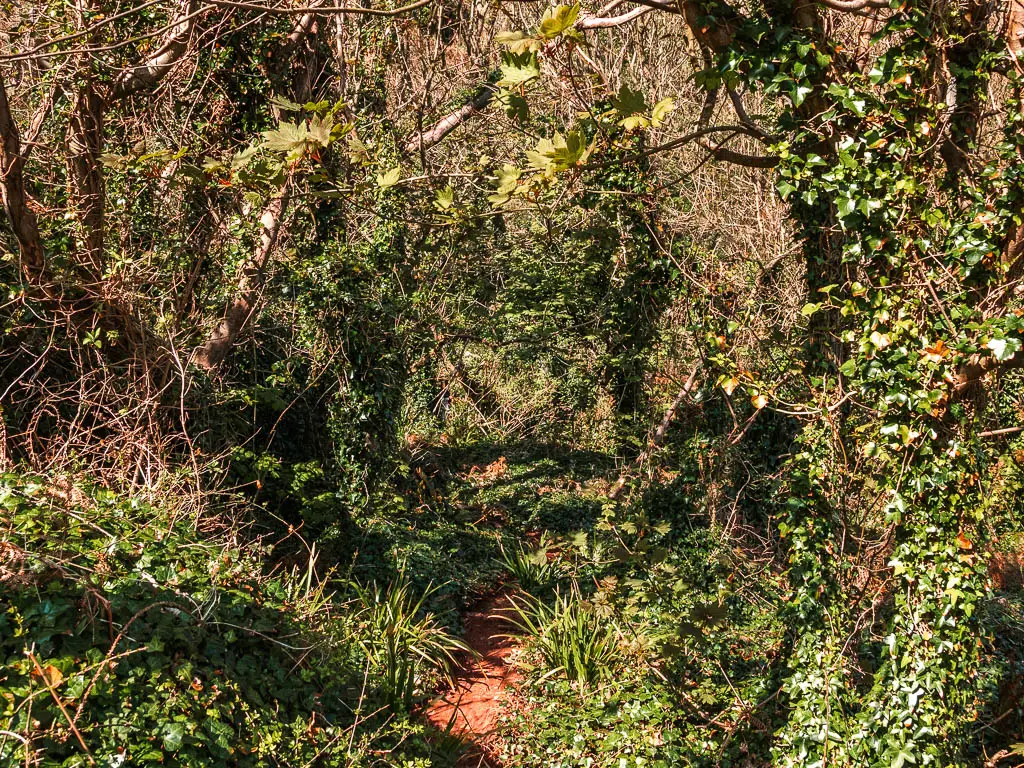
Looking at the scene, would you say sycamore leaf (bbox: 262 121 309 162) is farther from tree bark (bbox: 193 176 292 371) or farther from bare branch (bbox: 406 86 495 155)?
bare branch (bbox: 406 86 495 155)

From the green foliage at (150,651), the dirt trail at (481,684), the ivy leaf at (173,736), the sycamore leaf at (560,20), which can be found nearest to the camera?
the sycamore leaf at (560,20)

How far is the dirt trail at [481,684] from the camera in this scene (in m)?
5.54

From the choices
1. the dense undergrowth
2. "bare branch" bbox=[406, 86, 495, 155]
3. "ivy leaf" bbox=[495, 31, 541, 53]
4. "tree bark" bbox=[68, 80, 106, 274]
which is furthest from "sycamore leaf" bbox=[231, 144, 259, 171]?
"bare branch" bbox=[406, 86, 495, 155]

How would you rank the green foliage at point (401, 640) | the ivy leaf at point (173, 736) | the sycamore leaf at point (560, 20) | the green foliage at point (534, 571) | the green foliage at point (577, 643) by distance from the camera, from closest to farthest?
the sycamore leaf at point (560, 20) → the ivy leaf at point (173, 736) → the green foliage at point (401, 640) → the green foliage at point (577, 643) → the green foliage at point (534, 571)

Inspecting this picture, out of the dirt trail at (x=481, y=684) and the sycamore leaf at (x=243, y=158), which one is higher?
the sycamore leaf at (x=243, y=158)

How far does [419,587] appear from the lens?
6938mm

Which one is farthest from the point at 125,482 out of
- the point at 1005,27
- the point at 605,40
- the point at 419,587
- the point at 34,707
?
the point at 605,40

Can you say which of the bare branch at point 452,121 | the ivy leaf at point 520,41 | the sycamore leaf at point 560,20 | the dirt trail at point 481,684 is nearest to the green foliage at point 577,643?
the dirt trail at point 481,684

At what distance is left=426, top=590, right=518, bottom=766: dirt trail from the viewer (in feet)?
18.2

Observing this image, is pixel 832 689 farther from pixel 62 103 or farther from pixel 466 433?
pixel 466 433

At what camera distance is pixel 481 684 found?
6230 mm

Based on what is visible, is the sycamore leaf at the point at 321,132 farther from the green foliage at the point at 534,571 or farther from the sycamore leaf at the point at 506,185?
the green foliage at the point at 534,571

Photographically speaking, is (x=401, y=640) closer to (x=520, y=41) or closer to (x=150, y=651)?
(x=150, y=651)

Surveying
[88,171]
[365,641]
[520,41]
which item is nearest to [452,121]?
[88,171]
